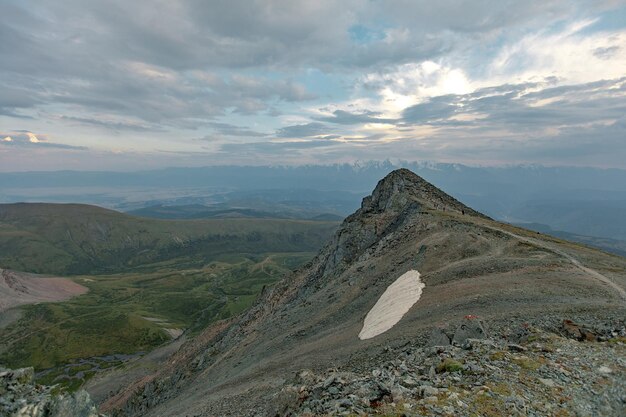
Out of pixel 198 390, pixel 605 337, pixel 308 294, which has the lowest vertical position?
pixel 198 390

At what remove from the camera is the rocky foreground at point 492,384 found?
578 inches

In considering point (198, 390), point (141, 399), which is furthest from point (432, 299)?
point (141, 399)

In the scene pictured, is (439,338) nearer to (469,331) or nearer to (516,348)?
(469,331)

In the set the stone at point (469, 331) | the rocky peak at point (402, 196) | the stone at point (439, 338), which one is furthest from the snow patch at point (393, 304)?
the rocky peak at point (402, 196)

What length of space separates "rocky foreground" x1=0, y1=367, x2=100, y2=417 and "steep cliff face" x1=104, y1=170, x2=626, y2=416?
11083 millimetres

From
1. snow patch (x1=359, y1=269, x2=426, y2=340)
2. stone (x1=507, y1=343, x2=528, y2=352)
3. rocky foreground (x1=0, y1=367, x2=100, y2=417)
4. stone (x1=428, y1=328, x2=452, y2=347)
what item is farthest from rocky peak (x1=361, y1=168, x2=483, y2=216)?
rocky foreground (x1=0, y1=367, x2=100, y2=417)

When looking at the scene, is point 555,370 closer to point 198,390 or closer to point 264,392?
point 264,392

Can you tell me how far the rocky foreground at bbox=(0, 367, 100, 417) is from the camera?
926 inches

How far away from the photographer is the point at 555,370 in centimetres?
1767

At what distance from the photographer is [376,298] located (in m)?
45.9

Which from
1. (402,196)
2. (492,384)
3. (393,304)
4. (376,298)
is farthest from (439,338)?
(402,196)

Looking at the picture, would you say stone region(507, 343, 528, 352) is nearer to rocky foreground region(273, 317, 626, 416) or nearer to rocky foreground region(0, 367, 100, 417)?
rocky foreground region(273, 317, 626, 416)

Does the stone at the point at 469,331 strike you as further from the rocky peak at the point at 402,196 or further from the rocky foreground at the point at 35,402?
the rocky peak at the point at 402,196

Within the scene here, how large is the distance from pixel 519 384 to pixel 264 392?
21.9m
